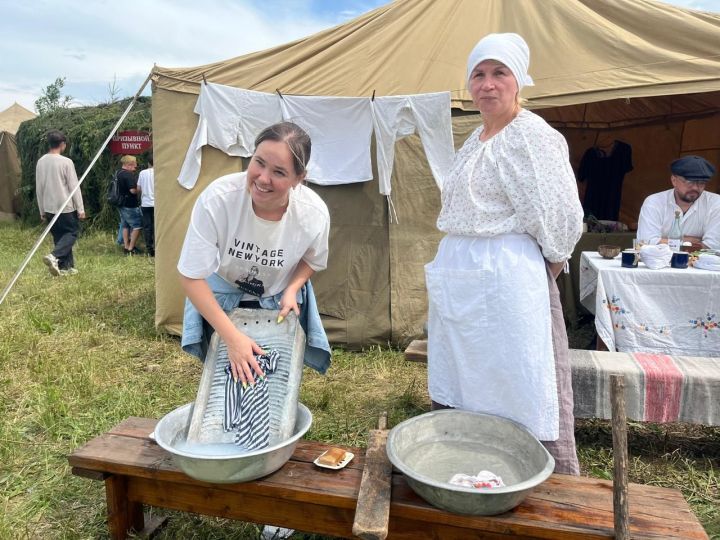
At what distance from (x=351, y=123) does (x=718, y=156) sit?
15.5ft

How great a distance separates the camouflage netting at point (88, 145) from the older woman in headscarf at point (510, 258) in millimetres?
10021

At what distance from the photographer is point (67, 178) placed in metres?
6.78

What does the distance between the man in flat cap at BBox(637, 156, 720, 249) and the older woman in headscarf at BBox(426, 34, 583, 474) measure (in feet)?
7.38

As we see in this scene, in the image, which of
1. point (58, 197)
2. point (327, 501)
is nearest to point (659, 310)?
point (327, 501)

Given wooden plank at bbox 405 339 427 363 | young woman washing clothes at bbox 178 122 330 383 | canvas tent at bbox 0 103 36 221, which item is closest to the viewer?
young woman washing clothes at bbox 178 122 330 383

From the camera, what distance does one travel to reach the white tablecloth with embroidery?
2881mm

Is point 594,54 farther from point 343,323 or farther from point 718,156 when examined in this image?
point 718,156

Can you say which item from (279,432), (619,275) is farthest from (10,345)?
(619,275)

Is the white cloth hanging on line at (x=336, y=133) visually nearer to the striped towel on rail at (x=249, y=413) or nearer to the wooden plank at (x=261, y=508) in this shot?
the striped towel on rail at (x=249, y=413)

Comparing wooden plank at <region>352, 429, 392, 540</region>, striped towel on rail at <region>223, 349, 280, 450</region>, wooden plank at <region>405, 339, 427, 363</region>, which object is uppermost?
striped towel on rail at <region>223, 349, 280, 450</region>

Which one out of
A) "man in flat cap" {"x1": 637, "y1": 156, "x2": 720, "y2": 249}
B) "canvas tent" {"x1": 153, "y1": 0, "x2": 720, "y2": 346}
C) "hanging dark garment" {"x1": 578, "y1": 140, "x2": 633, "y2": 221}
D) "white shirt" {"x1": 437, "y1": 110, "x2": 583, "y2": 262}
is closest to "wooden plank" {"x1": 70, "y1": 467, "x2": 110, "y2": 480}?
"white shirt" {"x1": 437, "y1": 110, "x2": 583, "y2": 262}

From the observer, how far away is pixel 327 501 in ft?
5.16

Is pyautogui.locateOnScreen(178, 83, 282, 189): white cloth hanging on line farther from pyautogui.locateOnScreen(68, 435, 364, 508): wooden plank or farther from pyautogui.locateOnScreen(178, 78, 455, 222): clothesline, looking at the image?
pyautogui.locateOnScreen(68, 435, 364, 508): wooden plank

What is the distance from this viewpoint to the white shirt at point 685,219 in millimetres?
3512
